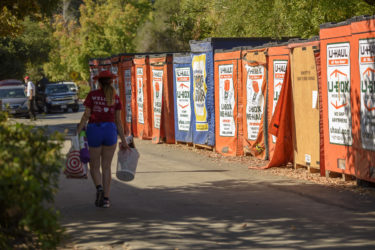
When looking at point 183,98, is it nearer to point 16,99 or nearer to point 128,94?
point 128,94

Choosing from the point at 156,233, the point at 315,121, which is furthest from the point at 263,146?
the point at 156,233

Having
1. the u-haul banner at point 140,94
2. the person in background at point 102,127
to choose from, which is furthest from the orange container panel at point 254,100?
the u-haul banner at point 140,94

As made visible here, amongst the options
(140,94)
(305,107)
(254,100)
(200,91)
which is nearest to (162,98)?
(140,94)

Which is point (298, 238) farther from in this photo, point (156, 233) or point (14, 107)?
point (14, 107)

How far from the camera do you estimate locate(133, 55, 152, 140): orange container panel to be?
66.4 feet

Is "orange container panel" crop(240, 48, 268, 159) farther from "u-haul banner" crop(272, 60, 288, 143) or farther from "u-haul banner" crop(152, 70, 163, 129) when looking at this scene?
"u-haul banner" crop(152, 70, 163, 129)

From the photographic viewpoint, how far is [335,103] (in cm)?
1133

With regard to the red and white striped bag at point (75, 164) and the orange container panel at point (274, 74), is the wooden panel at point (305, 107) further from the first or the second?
the red and white striped bag at point (75, 164)

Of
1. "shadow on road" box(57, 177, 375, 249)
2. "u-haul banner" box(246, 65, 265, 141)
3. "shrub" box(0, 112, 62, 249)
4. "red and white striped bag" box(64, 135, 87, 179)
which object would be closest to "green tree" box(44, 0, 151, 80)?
"u-haul banner" box(246, 65, 265, 141)

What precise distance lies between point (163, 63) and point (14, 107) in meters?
18.0

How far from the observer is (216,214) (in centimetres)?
889

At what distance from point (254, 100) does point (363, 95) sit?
4315 millimetres

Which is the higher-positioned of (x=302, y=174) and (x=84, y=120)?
(x=84, y=120)

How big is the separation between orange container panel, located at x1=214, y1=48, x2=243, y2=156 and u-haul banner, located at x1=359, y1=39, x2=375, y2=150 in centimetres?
495
